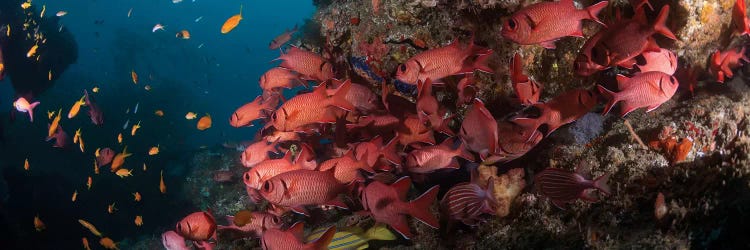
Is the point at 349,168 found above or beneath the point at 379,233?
above

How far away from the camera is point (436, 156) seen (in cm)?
361

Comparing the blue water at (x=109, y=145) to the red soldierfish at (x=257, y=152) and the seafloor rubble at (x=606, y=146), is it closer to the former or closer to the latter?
the red soldierfish at (x=257, y=152)

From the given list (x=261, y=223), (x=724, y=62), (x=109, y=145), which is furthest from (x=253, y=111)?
(x=109, y=145)

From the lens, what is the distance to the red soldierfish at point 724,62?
380 centimetres

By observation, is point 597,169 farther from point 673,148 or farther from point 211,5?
point 211,5

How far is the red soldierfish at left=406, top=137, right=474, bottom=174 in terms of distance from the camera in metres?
3.56

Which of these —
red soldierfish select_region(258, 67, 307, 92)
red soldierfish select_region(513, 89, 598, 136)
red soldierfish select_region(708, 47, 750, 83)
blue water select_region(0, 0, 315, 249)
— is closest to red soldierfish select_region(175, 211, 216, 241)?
red soldierfish select_region(258, 67, 307, 92)

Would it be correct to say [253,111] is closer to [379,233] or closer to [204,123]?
Answer: [379,233]

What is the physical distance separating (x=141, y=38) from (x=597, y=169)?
52112mm

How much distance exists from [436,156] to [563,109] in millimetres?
1157

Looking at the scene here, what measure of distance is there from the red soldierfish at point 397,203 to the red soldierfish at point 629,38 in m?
1.66

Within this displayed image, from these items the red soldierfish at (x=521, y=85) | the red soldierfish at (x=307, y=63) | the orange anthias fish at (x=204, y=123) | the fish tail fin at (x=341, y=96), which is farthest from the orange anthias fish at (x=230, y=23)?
the red soldierfish at (x=521, y=85)

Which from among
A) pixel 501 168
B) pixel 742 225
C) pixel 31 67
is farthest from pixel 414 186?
pixel 31 67

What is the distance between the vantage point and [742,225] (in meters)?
2.52
